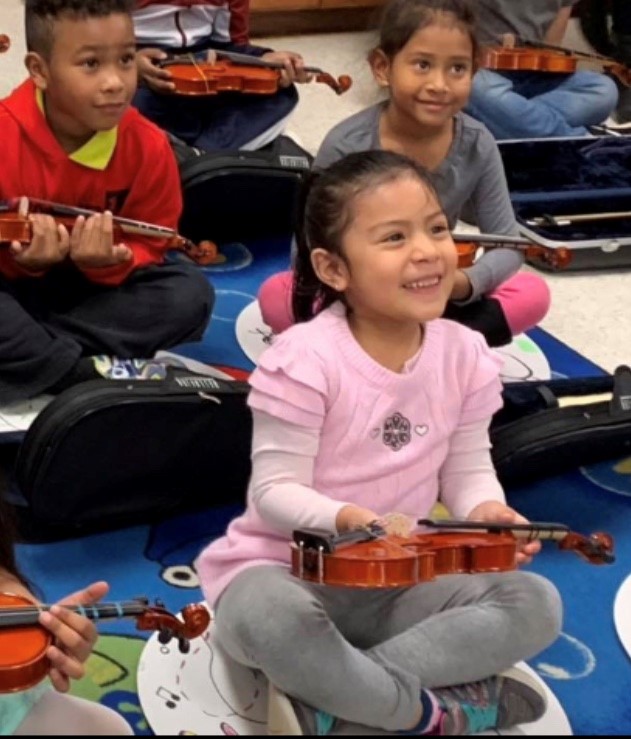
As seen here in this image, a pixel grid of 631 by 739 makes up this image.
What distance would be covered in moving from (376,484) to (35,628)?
0.39 meters

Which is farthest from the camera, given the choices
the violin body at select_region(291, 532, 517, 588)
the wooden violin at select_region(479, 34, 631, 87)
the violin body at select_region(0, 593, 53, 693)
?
the wooden violin at select_region(479, 34, 631, 87)

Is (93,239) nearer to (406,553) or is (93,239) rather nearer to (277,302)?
(277,302)

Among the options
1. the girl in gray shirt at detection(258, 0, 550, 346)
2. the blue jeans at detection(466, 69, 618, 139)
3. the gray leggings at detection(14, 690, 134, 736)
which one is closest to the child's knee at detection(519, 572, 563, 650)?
the gray leggings at detection(14, 690, 134, 736)

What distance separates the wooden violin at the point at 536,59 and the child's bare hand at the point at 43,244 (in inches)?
52.4

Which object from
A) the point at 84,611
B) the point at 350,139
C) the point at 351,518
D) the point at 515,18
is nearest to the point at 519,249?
the point at 350,139

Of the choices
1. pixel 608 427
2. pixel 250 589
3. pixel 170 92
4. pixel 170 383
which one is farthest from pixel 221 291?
pixel 250 589

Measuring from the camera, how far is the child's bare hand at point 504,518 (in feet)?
3.97

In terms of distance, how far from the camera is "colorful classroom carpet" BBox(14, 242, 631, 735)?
49.5 inches

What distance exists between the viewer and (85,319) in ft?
5.59

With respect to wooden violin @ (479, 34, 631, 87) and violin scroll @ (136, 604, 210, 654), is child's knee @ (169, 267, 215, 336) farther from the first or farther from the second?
wooden violin @ (479, 34, 631, 87)

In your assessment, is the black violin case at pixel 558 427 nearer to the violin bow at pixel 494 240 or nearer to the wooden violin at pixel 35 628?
the violin bow at pixel 494 240

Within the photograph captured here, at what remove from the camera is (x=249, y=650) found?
118 centimetres

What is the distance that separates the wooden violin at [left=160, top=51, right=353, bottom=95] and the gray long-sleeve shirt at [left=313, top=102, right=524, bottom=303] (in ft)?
1.74

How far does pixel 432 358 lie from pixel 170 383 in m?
0.35
